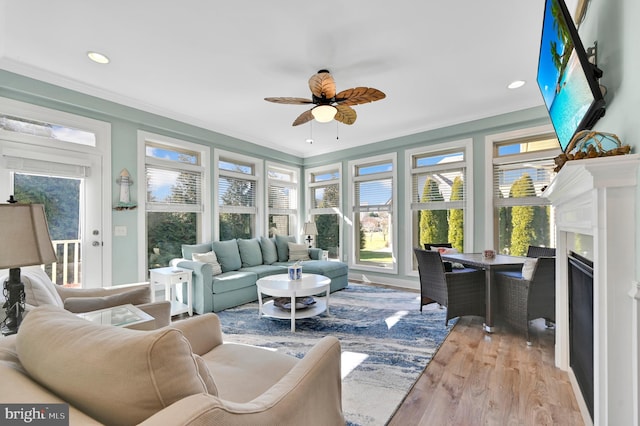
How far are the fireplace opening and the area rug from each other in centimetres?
97

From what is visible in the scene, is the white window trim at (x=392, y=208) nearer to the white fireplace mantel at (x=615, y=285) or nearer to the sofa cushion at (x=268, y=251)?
the sofa cushion at (x=268, y=251)

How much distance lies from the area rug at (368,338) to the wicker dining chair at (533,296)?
0.66 meters

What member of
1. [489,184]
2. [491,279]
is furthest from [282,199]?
[491,279]

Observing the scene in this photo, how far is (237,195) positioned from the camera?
5.15 metres

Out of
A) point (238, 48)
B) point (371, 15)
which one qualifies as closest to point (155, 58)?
point (238, 48)

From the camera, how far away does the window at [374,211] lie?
17.1 feet

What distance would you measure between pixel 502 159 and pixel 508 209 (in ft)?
2.38

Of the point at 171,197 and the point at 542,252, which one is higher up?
the point at 171,197

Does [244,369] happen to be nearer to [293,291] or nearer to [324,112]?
[293,291]

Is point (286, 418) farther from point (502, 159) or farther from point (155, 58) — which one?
point (502, 159)

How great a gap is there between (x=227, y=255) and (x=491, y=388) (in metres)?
3.48

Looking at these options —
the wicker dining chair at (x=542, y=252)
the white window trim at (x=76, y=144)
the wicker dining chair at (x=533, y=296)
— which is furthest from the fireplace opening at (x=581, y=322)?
the white window trim at (x=76, y=144)

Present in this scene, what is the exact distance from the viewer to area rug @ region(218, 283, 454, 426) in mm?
1894

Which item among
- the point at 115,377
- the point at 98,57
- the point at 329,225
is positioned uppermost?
the point at 98,57
